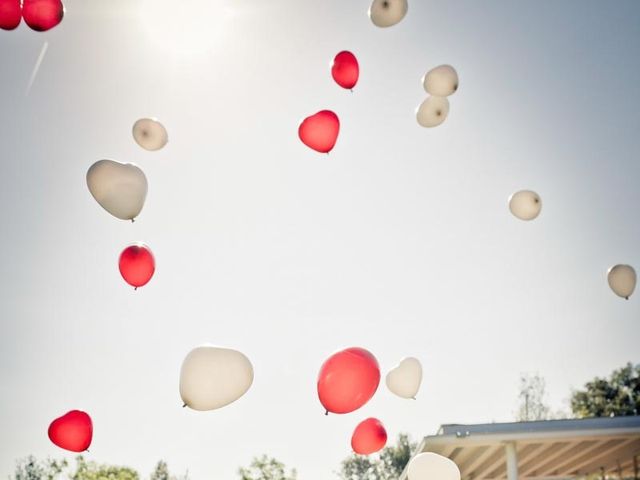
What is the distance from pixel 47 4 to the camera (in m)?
3.90

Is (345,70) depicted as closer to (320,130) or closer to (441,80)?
(320,130)

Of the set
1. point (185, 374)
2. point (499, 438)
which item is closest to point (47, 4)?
point (185, 374)

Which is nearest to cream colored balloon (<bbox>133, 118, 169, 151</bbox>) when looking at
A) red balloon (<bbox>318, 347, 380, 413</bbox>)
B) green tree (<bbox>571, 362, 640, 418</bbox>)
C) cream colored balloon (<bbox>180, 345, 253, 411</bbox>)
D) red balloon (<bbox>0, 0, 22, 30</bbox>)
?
red balloon (<bbox>0, 0, 22, 30</bbox>)

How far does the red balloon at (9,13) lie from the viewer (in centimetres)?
388

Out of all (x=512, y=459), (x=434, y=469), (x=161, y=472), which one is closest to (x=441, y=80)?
(x=434, y=469)

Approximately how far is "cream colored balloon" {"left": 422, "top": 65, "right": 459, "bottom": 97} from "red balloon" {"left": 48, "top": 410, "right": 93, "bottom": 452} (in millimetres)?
4577

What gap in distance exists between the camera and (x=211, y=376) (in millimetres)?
3180

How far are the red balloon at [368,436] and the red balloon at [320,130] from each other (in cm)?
255

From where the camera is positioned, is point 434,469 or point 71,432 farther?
point 434,469

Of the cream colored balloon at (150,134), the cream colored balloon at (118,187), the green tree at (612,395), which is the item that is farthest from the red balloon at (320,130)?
the green tree at (612,395)

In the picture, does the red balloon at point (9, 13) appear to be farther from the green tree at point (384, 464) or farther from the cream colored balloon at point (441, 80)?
the green tree at point (384, 464)

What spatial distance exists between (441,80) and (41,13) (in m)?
3.71

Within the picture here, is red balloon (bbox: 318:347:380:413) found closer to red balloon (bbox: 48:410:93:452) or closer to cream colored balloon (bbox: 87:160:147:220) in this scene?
cream colored balloon (bbox: 87:160:147:220)

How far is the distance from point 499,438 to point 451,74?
461cm
